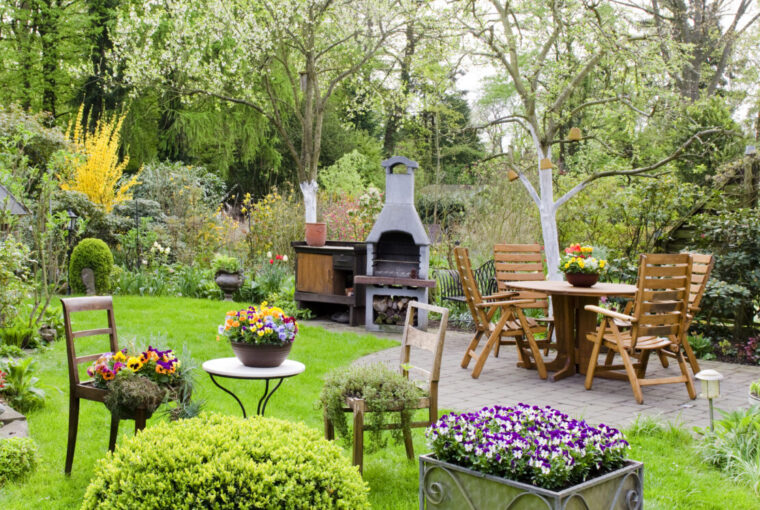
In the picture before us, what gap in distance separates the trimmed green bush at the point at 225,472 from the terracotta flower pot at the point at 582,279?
465cm

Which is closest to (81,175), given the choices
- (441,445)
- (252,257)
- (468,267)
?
(252,257)

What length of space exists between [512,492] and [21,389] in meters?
4.29

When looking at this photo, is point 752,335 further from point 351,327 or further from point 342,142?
point 342,142

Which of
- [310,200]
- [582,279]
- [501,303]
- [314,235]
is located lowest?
[501,303]

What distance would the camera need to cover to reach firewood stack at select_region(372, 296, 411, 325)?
970 centimetres

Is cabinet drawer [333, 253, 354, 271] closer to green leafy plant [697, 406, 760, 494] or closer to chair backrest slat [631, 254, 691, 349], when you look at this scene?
chair backrest slat [631, 254, 691, 349]

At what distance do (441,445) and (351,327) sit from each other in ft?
23.0

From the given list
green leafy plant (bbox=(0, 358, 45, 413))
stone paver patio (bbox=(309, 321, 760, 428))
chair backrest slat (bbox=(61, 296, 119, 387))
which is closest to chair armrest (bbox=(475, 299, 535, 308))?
stone paver patio (bbox=(309, 321, 760, 428))

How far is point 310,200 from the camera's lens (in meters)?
15.1

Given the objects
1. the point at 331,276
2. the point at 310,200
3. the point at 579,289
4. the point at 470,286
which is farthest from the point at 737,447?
the point at 310,200

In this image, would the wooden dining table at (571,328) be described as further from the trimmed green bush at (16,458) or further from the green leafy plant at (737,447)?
the trimmed green bush at (16,458)

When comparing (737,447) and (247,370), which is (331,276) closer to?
(247,370)

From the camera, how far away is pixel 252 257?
46.0 feet

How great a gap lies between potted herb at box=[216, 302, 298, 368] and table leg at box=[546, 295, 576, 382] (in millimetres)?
3558
